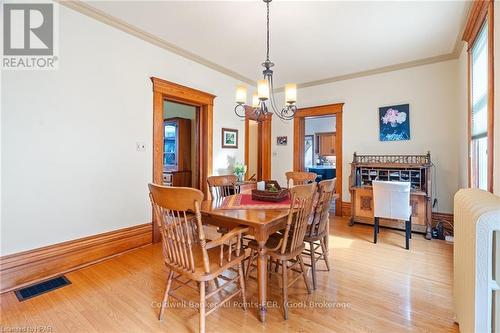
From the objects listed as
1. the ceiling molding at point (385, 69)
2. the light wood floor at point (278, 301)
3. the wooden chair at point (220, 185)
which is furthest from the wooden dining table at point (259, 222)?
the ceiling molding at point (385, 69)

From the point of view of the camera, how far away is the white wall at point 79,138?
217 centimetres

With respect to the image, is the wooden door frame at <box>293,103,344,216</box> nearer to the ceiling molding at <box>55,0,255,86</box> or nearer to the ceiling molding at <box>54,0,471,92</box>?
the ceiling molding at <box>54,0,471,92</box>

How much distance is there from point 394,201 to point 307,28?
2.44 meters

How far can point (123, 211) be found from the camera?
2951 millimetres

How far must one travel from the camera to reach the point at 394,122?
4.11 meters

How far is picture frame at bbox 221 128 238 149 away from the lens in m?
4.46

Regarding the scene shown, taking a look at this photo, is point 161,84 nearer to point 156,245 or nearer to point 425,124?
point 156,245

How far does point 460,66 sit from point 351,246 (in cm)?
300

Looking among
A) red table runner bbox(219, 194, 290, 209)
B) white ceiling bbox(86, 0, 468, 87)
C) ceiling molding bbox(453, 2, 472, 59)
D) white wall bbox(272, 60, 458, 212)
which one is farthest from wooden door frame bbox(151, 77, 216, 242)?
ceiling molding bbox(453, 2, 472, 59)

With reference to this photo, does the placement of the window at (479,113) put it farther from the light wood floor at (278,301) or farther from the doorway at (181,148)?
the doorway at (181,148)

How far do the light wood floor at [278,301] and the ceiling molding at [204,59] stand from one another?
273 cm

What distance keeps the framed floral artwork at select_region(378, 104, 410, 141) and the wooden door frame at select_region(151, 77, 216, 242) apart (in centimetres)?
302

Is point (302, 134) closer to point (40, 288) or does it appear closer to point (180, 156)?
point (180, 156)

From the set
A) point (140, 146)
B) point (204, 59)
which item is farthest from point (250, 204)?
point (204, 59)
